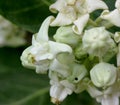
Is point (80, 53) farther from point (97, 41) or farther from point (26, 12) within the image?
point (26, 12)

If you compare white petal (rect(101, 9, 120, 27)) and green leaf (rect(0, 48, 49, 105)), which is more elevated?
white petal (rect(101, 9, 120, 27))

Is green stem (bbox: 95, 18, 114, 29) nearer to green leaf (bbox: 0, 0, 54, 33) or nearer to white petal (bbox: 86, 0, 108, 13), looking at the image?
white petal (bbox: 86, 0, 108, 13)

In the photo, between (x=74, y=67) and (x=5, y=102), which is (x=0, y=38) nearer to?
(x=5, y=102)

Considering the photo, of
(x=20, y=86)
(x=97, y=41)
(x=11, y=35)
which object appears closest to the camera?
(x=97, y=41)

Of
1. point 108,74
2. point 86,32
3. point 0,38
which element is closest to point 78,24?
point 86,32

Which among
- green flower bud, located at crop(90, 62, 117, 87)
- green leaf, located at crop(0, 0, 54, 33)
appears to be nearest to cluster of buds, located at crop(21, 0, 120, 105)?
green flower bud, located at crop(90, 62, 117, 87)

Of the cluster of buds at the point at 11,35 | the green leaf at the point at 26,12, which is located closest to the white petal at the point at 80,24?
the green leaf at the point at 26,12

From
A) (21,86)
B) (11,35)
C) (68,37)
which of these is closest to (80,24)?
(68,37)
